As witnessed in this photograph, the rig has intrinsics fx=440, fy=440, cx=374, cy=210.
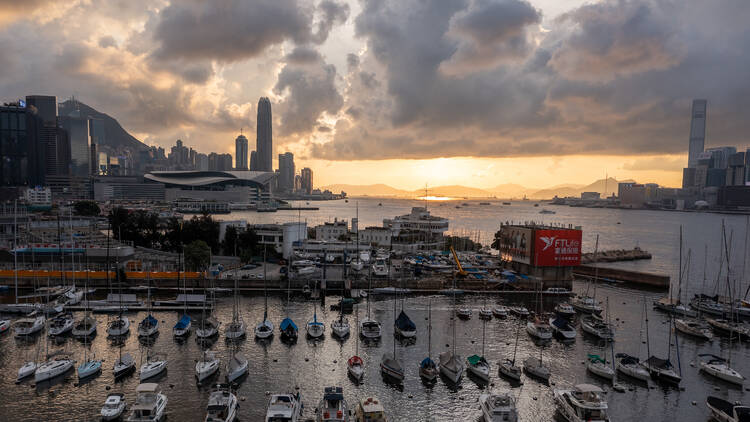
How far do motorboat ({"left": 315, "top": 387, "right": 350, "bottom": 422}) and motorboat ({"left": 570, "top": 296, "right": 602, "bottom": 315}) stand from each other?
2081 cm

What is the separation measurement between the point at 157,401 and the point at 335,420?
599 cm

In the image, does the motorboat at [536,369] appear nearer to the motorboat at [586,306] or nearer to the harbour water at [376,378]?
the harbour water at [376,378]

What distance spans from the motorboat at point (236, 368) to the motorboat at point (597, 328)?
17.7 meters

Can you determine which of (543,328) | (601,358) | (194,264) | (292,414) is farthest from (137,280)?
(601,358)

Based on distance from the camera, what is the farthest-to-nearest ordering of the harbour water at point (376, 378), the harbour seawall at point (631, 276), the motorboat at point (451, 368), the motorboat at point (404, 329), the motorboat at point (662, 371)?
the harbour seawall at point (631, 276) < the motorboat at point (404, 329) < the motorboat at point (662, 371) < the motorboat at point (451, 368) < the harbour water at point (376, 378)

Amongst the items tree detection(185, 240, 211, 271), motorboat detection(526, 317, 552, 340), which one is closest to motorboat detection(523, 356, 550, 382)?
motorboat detection(526, 317, 552, 340)

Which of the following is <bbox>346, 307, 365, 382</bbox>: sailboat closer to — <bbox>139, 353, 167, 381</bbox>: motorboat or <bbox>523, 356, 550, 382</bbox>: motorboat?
<bbox>523, 356, 550, 382</bbox>: motorboat

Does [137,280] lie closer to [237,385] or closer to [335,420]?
[237,385]

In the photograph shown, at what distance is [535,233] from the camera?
36594 millimetres

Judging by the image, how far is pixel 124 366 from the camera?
A: 17641 millimetres

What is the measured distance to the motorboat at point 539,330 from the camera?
23422 millimetres

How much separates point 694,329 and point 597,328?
225 inches

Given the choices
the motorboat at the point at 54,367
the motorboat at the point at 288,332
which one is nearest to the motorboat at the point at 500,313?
the motorboat at the point at 288,332

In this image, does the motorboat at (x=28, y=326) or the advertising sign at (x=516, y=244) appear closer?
the motorboat at (x=28, y=326)
